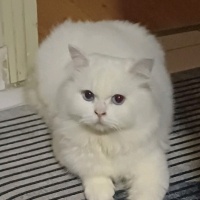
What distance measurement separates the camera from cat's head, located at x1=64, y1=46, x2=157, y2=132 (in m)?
1.18

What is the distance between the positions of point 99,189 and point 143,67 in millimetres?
320

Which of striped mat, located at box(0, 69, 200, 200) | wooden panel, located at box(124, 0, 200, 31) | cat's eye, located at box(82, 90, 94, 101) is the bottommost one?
striped mat, located at box(0, 69, 200, 200)

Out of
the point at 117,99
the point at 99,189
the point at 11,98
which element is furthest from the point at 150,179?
the point at 11,98

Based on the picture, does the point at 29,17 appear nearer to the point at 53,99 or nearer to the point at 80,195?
the point at 53,99

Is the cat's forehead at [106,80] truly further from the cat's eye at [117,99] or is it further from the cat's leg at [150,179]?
the cat's leg at [150,179]

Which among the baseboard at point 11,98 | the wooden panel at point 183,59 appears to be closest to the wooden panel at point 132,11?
the wooden panel at point 183,59

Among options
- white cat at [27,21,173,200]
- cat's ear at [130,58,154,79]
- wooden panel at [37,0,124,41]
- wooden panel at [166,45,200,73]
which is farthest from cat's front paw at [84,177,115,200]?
wooden panel at [37,0,124,41]

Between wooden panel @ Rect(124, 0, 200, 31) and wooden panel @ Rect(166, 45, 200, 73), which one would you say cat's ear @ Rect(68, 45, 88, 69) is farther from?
wooden panel @ Rect(124, 0, 200, 31)

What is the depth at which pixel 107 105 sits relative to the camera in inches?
46.3

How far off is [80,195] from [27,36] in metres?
0.63

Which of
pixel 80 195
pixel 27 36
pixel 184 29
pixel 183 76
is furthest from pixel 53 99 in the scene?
pixel 184 29

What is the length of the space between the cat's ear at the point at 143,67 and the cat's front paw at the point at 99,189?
28 cm

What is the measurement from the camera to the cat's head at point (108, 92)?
3.86 ft

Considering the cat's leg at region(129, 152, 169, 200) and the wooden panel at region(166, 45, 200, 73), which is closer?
the cat's leg at region(129, 152, 169, 200)
